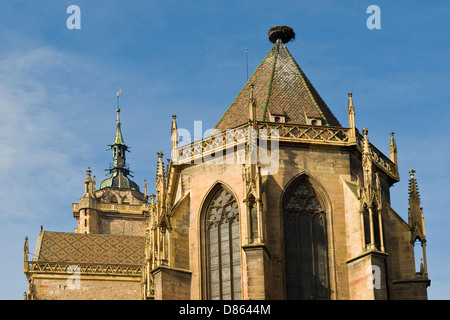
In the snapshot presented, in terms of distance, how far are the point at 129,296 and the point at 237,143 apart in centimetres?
1634

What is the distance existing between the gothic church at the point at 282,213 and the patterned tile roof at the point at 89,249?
12.3m

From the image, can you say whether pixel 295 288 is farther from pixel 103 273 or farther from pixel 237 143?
pixel 103 273

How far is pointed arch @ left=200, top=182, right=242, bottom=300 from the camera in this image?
34344 millimetres

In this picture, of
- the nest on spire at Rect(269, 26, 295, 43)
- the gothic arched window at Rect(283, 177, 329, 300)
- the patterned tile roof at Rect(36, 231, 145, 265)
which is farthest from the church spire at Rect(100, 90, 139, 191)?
the gothic arched window at Rect(283, 177, 329, 300)

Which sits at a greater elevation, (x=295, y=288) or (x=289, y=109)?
(x=289, y=109)

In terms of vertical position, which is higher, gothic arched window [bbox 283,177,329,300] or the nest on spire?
the nest on spire

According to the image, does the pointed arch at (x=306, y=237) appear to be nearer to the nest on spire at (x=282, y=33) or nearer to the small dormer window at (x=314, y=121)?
the small dormer window at (x=314, y=121)

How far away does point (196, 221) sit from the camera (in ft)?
117

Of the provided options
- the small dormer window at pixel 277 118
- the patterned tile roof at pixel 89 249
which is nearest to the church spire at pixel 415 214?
the small dormer window at pixel 277 118

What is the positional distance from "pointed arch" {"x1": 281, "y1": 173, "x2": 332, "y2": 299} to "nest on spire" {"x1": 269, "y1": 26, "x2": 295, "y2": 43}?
9586mm

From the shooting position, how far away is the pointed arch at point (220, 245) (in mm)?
34344

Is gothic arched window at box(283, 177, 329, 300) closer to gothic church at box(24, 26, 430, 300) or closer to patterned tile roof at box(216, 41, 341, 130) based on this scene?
gothic church at box(24, 26, 430, 300)
